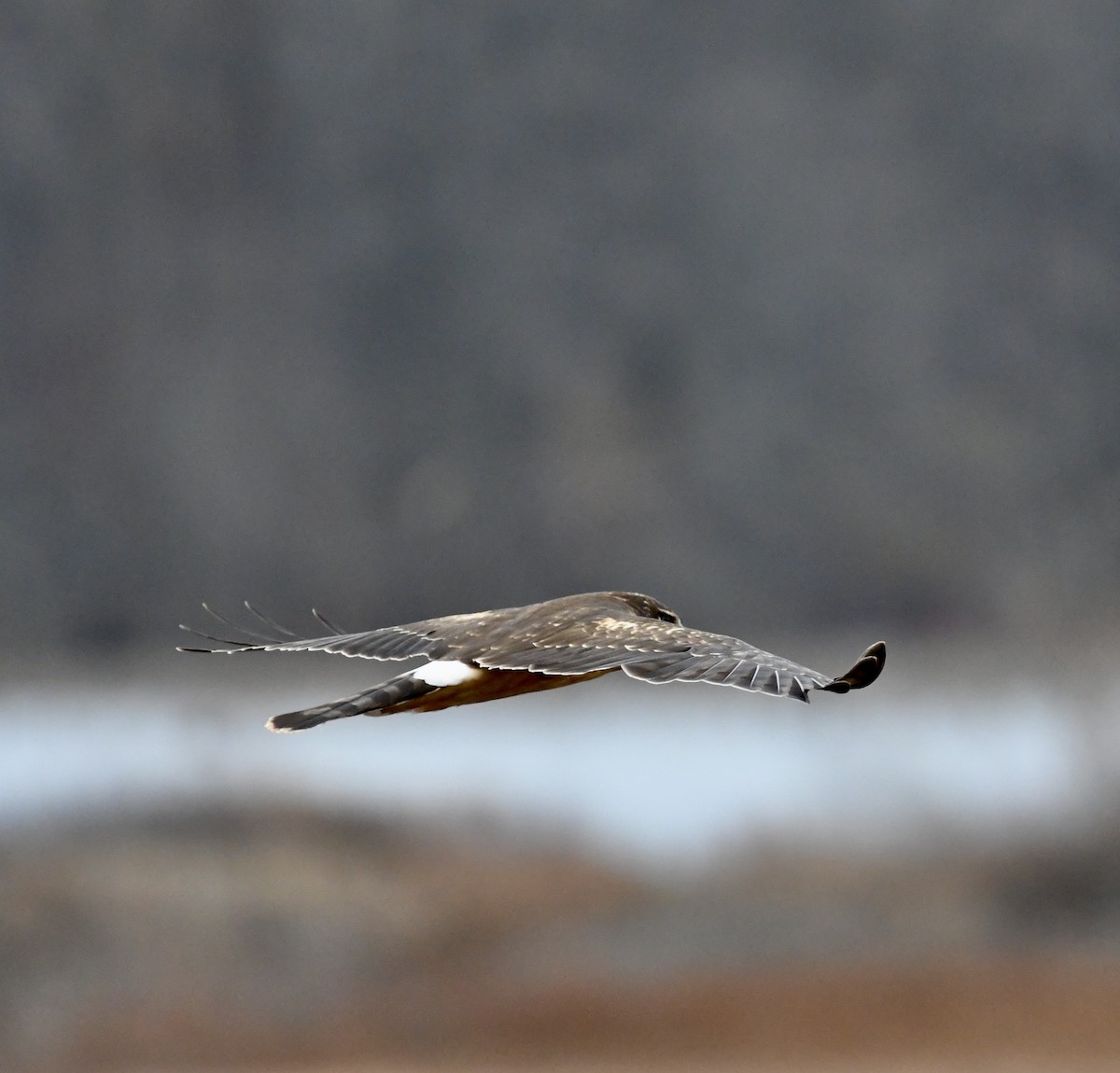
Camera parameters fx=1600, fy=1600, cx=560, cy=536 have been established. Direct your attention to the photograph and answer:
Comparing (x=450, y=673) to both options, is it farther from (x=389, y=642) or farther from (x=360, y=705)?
(x=389, y=642)

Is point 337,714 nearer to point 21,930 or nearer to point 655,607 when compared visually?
point 655,607

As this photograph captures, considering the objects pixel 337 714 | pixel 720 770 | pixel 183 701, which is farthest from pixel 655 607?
pixel 183 701

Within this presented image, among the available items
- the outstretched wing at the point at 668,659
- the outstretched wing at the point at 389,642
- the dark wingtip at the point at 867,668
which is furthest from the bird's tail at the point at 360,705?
the dark wingtip at the point at 867,668

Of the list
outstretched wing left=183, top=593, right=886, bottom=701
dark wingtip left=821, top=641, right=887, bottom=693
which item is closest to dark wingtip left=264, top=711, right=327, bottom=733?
outstretched wing left=183, top=593, right=886, bottom=701

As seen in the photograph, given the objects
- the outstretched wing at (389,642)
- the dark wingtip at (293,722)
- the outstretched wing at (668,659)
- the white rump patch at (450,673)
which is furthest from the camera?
the outstretched wing at (389,642)

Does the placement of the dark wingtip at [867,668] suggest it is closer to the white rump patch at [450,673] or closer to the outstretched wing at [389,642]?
the white rump patch at [450,673]

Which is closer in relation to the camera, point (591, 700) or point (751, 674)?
point (751, 674)

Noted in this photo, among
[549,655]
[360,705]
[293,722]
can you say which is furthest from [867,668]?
[293,722]

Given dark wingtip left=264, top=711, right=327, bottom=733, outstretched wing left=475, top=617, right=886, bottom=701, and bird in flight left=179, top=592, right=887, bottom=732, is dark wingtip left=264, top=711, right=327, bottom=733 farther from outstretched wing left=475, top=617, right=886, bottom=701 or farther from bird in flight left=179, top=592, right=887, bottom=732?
outstretched wing left=475, top=617, right=886, bottom=701
